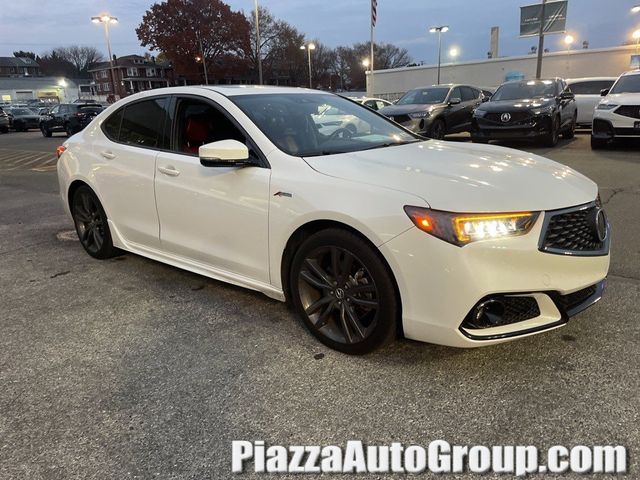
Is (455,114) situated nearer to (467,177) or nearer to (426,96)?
(426,96)

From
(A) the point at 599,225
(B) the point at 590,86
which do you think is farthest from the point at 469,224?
(B) the point at 590,86

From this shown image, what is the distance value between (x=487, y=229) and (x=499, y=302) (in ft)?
1.25

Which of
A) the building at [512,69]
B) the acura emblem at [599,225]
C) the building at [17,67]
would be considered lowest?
the acura emblem at [599,225]

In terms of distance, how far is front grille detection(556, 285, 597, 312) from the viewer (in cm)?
264

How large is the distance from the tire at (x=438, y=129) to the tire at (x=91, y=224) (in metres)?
9.54

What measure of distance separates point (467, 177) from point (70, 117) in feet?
83.2

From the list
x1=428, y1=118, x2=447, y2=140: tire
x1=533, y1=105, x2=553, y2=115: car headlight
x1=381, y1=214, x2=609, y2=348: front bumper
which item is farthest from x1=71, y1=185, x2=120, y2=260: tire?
x1=533, y1=105, x2=553, y2=115: car headlight

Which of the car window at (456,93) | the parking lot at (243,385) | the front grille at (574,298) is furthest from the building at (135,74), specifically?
the front grille at (574,298)

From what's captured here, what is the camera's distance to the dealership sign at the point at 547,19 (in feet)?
101

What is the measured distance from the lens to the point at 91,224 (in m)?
4.86

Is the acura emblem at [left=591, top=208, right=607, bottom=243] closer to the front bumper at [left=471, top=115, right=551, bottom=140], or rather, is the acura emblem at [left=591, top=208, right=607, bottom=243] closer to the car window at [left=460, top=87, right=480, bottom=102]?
the front bumper at [left=471, top=115, right=551, bottom=140]

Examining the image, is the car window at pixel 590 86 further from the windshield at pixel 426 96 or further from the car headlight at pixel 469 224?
the car headlight at pixel 469 224

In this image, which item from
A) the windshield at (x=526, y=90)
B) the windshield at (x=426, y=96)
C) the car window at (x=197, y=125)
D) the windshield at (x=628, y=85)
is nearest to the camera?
the car window at (x=197, y=125)

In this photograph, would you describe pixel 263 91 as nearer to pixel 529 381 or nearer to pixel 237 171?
pixel 237 171
